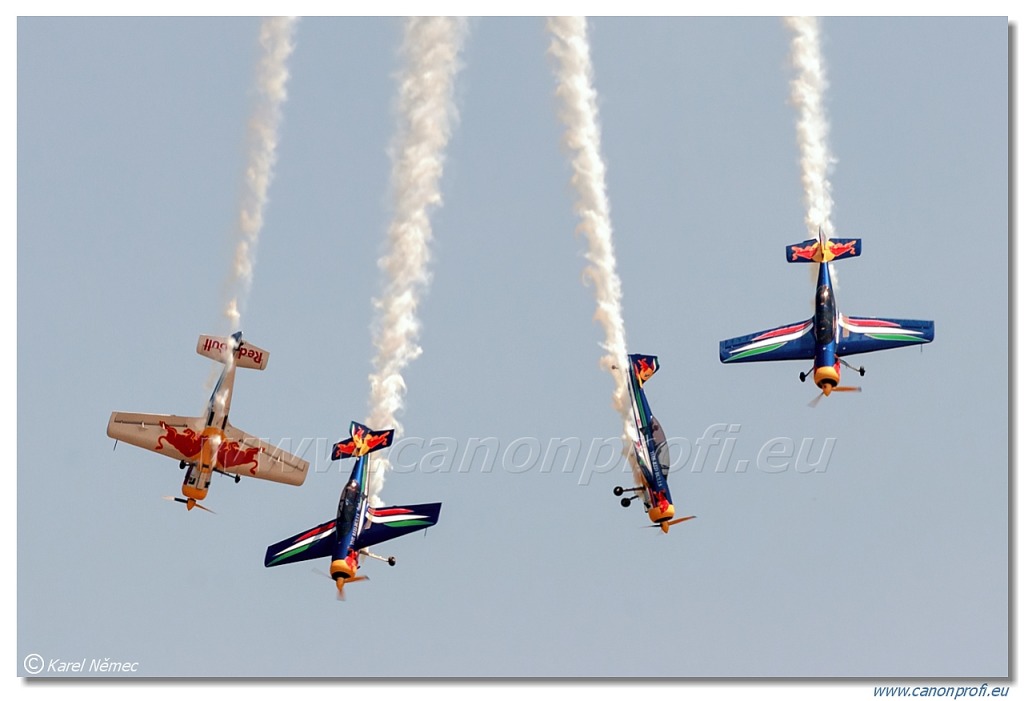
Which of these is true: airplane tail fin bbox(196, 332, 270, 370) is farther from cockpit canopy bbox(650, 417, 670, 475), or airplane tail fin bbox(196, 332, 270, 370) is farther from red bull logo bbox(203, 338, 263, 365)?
cockpit canopy bbox(650, 417, 670, 475)

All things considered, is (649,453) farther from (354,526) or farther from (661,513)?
(354,526)

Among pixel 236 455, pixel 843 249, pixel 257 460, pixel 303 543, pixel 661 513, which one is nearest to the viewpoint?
pixel 661 513

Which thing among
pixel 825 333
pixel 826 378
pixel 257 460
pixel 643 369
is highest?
pixel 825 333

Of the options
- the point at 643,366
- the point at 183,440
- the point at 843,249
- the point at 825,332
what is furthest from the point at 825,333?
the point at 183,440

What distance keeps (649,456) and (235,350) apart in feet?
36.4

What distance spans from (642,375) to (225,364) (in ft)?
35.0

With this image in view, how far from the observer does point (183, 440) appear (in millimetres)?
56125

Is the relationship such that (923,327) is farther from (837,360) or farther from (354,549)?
(354,549)

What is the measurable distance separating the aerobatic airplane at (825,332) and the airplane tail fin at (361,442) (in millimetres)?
8474

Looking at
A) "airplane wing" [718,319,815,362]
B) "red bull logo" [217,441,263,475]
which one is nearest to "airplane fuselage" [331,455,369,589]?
"red bull logo" [217,441,263,475]

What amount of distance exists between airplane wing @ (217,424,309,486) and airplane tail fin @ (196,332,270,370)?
1.87 metres

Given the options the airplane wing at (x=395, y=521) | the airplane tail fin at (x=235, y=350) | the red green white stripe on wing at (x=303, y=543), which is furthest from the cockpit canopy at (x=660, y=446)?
the airplane tail fin at (x=235, y=350)

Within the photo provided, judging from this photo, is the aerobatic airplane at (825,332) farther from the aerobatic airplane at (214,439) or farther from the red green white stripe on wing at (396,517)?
the aerobatic airplane at (214,439)

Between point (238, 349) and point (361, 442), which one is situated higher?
point (238, 349)
